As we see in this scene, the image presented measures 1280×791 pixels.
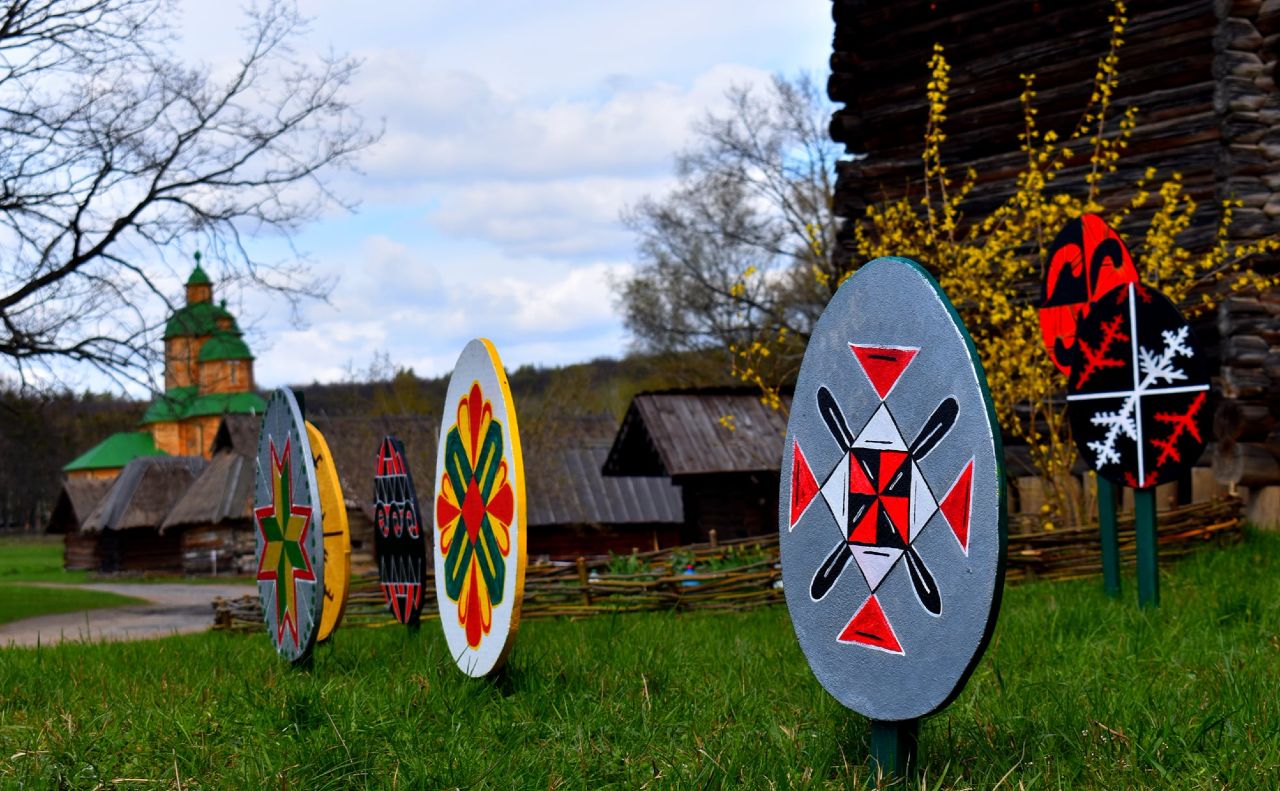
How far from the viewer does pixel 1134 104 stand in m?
11.5

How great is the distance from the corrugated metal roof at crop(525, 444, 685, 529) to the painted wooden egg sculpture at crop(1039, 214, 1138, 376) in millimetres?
23947

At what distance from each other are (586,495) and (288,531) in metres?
26.8

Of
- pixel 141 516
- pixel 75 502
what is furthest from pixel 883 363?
pixel 75 502

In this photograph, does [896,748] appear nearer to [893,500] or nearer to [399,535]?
[893,500]

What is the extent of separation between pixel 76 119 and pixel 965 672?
595 inches

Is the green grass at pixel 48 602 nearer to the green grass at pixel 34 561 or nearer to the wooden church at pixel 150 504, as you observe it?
the wooden church at pixel 150 504

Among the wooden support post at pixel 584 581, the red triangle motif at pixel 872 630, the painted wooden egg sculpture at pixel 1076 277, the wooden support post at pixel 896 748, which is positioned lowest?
the wooden support post at pixel 584 581

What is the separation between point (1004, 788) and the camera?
2.66 meters

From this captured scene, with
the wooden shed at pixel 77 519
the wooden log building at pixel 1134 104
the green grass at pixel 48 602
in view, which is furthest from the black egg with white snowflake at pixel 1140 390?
the wooden shed at pixel 77 519

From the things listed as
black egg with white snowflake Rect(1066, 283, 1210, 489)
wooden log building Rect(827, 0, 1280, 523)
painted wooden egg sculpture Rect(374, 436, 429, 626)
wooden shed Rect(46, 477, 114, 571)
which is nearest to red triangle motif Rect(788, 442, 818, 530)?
painted wooden egg sculpture Rect(374, 436, 429, 626)

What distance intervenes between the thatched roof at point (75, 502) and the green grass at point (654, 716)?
4260 cm

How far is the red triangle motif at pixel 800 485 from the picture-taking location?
2.89 meters

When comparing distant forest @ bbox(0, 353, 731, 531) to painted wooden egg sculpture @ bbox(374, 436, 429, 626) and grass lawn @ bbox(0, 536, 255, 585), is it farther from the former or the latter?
painted wooden egg sculpture @ bbox(374, 436, 429, 626)

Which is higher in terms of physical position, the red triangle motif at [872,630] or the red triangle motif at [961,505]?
the red triangle motif at [961,505]
